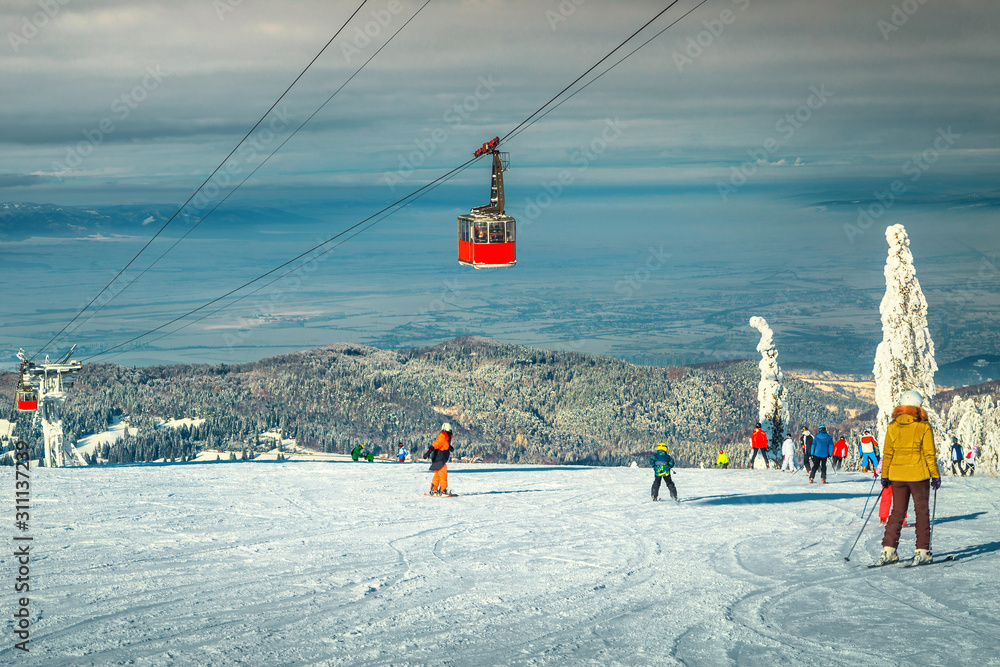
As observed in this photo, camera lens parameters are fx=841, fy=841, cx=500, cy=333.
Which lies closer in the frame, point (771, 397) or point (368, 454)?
point (368, 454)

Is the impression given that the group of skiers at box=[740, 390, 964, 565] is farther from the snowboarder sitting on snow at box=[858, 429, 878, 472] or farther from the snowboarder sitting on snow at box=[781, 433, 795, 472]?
the snowboarder sitting on snow at box=[781, 433, 795, 472]

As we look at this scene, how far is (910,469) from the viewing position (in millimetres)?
10555

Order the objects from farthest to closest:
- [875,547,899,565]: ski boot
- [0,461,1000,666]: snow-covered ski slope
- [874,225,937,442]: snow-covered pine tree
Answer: [874,225,937,442]: snow-covered pine tree → [875,547,899,565]: ski boot → [0,461,1000,666]: snow-covered ski slope

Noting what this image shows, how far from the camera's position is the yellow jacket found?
1051 cm

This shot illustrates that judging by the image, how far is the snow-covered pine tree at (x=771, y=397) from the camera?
1506 inches

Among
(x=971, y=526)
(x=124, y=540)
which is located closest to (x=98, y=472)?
(x=124, y=540)

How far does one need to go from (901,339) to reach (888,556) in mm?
26478

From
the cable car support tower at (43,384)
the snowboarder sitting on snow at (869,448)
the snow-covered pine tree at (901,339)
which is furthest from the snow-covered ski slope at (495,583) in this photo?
the cable car support tower at (43,384)

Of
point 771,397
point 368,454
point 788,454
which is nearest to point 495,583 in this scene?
point 788,454

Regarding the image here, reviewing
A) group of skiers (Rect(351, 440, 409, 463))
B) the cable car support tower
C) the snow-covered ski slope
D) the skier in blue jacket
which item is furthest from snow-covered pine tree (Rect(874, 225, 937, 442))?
the cable car support tower

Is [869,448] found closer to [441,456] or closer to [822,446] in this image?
[822,446]

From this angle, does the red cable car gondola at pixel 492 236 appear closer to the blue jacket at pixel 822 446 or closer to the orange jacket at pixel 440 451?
the orange jacket at pixel 440 451

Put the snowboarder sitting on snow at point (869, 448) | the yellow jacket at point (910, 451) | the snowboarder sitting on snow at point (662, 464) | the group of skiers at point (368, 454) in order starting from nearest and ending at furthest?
the yellow jacket at point (910, 451) → the snowboarder sitting on snow at point (662, 464) → the snowboarder sitting on snow at point (869, 448) → the group of skiers at point (368, 454)

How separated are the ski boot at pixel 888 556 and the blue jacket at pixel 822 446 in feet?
38.3
